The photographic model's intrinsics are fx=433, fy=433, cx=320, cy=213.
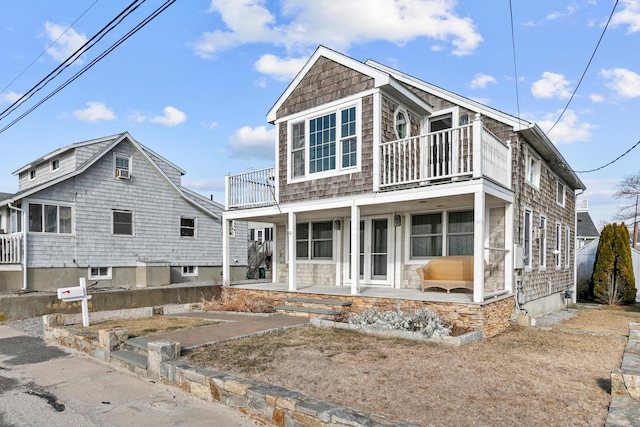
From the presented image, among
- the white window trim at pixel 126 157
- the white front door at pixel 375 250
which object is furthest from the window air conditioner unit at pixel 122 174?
the white front door at pixel 375 250

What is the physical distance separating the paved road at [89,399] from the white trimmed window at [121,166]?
11.7 m

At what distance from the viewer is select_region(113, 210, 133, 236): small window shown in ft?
58.7

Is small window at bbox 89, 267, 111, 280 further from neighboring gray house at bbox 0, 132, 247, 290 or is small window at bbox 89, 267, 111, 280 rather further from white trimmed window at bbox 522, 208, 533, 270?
white trimmed window at bbox 522, 208, 533, 270

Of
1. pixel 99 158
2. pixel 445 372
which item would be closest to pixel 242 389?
pixel 445 372

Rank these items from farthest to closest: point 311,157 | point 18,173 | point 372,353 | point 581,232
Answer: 1. point 581,232
2. point 18,173
3. point 311,157
4. point 372,353

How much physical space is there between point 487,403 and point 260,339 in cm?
423

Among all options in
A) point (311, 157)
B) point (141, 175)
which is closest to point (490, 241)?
point (311, 157)

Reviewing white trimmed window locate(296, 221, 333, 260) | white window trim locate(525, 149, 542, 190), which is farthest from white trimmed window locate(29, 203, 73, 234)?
white window trim locate(525, 149, 542, 190)

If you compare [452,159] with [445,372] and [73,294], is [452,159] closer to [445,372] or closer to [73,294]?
[445,372]

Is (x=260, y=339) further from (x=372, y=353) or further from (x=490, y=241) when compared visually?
(x=490, y=241)

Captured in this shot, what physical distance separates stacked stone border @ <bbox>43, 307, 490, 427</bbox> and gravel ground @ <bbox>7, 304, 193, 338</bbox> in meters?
3.14

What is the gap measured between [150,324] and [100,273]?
9458mm

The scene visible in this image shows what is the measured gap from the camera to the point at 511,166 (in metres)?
9.95

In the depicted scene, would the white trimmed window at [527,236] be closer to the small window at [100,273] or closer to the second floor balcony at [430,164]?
the second floor balcony at [430,164]
